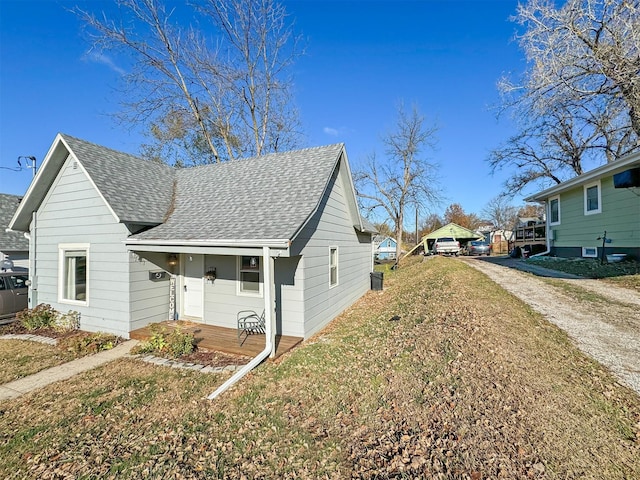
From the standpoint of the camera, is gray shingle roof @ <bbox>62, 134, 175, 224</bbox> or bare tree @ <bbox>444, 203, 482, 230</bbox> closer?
Answer: gray shingle roof @ <bbox>62, 134, 175, 224</bbox>

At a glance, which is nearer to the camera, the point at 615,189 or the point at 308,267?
the point at 308,267

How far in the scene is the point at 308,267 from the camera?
23.7 feet

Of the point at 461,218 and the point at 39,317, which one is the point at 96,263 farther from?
the point at 461,218

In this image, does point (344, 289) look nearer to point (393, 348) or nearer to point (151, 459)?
point (393, 348)

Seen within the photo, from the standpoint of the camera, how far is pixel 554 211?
17344 mm

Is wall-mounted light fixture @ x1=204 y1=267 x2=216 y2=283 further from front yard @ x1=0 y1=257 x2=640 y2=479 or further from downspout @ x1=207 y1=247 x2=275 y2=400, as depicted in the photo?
downspout @ x1=207 y1=247 x2=275 y2=400

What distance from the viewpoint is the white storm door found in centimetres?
837

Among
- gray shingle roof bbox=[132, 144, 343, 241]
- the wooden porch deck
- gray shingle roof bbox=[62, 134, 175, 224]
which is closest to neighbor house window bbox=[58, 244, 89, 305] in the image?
gray shingle roof bbox=[62, 134, 175, 224]

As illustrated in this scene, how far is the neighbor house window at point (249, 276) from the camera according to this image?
25.0ft

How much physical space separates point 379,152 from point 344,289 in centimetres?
2262

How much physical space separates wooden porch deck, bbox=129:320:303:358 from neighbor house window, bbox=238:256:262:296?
1.09m

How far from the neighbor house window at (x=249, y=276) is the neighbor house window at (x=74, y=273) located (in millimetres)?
4319

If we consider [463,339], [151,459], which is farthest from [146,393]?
[463,339]

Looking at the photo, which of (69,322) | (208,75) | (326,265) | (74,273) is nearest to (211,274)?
(326,265)
